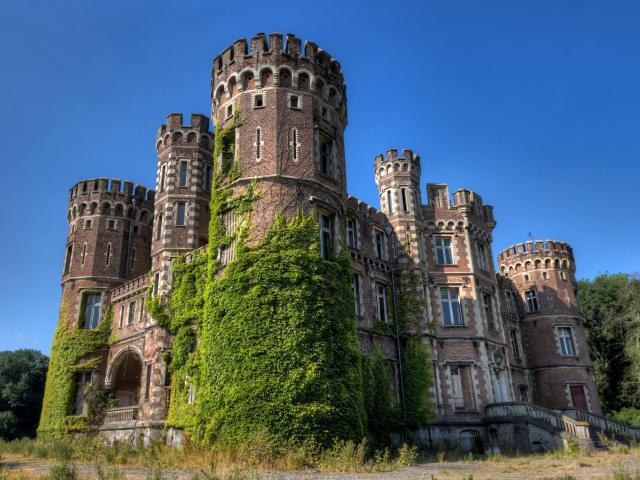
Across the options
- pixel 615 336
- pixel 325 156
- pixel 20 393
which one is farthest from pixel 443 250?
pixel 20 393

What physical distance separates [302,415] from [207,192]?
16.5m

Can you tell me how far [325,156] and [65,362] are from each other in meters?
19.3

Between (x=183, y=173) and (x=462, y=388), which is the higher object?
(x=183, y=173)

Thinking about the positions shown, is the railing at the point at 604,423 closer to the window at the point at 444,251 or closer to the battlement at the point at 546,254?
the window at the point at 444,251

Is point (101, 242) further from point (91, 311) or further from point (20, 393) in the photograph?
point (20, 393)

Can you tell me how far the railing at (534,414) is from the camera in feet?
80.4

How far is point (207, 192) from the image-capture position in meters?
30.0

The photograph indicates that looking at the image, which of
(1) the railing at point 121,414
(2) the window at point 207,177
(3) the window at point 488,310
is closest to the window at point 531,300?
(3) the window at point 488,310

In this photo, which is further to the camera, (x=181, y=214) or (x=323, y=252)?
(x=181, y=214)

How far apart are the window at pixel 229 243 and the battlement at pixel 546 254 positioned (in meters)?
28.0

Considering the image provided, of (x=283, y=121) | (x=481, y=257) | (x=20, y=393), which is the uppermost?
(x=283, y=121)

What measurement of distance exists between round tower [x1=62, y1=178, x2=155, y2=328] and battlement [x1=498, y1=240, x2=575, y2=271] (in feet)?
92.7

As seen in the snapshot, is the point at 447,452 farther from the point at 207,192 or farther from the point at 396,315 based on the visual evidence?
the point at 207,192

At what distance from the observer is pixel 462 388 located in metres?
27.4
